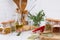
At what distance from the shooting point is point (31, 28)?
136 cm

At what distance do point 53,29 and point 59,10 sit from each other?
15.6 inches

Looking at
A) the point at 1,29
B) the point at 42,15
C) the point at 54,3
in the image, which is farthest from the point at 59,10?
the point at 1,29

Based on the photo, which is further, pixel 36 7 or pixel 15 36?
pixel 36 7

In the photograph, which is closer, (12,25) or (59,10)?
(12,25)

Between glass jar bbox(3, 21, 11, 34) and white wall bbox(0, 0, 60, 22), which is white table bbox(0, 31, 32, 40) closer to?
glass jar bbox(3, 21, 11, 34)

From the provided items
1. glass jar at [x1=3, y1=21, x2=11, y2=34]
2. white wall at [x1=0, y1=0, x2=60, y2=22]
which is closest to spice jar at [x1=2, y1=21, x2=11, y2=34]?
glass jar at [x1=3, y1=21, x2=11, y2=34]

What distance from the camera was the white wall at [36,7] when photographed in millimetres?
1498

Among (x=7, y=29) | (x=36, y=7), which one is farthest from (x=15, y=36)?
(x=36, y=7)

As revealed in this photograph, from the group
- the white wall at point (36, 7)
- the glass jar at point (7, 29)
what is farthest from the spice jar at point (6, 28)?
the white wall at point (36, 7)

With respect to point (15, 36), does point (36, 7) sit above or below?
above

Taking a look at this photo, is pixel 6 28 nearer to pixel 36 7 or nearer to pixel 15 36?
pixel 15 36

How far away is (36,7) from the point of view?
5.22 feet

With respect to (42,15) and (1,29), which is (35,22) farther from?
(1,29)

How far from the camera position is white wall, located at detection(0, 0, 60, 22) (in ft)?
4.91
